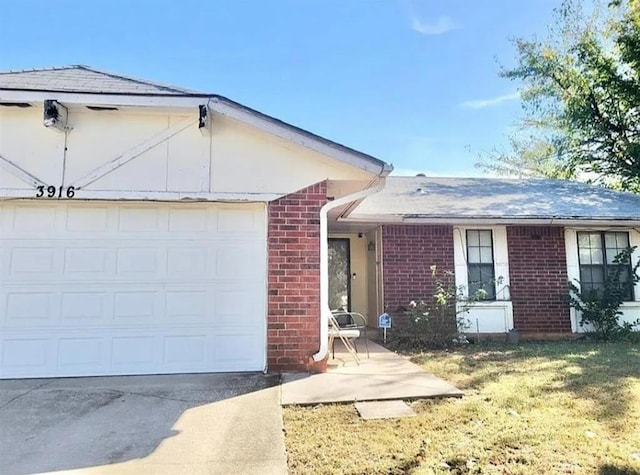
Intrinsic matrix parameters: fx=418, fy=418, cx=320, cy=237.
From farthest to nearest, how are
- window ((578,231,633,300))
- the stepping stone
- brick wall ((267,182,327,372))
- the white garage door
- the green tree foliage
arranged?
the green tree foliage, window ((578,231,633,300)), brick wall ((267,182,327,372)), the white garage door, the stepping stone

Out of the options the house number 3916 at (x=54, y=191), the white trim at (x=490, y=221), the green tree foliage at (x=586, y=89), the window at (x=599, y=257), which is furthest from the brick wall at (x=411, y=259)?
the green tree foliage at (x=586, y=89)

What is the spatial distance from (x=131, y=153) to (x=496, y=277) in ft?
25.6

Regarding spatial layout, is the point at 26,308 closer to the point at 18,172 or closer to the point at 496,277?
the point at 18,172

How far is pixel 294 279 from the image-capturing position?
575 cm

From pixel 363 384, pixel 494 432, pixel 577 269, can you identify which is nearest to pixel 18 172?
pixel 363 384

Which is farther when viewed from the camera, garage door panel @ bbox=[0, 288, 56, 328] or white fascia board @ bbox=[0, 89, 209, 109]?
garage door panel @ bbox=[0, 288, 56, 328]

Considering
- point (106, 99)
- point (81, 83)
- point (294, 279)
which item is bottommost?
point (294, 279)

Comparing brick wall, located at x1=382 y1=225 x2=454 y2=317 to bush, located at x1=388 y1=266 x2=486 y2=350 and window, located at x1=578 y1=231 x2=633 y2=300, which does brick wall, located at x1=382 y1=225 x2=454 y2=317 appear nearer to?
bush, located at x1=388 y1=266 x2=486 y2=350

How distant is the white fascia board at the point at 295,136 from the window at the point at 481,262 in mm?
4581

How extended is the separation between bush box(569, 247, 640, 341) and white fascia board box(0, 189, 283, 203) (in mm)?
7622

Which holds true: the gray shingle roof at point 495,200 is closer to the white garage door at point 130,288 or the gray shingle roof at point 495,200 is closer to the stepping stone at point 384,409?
the white garage door at point 130,288

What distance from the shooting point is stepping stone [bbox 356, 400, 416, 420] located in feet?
13.4

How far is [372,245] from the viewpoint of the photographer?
10.5 m

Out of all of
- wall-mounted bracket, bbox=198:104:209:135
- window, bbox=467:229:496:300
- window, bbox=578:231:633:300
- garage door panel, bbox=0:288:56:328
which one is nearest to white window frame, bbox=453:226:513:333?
window, bbox=467:229:496:300
